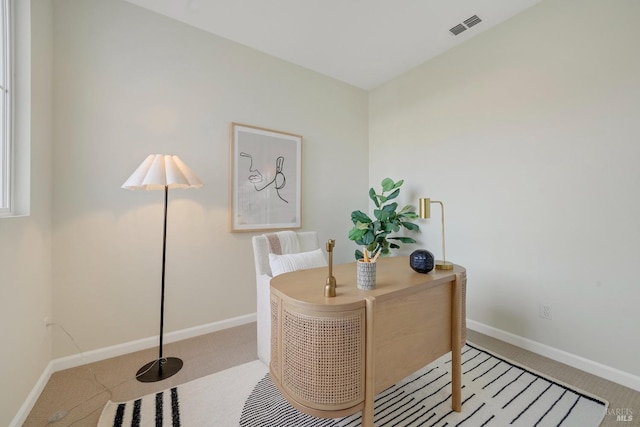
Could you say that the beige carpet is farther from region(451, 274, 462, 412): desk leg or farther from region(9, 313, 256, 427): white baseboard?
region(451, 274, 462, 412): desk leg

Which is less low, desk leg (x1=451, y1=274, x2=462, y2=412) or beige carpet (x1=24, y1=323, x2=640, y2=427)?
desk leg (x1=451, y1=274, x2=462, y2=412)

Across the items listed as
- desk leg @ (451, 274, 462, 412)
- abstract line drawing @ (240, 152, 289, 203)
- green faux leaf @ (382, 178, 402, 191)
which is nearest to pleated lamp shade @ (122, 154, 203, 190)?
abstract line drawing @ (240, 152, 289, 203)

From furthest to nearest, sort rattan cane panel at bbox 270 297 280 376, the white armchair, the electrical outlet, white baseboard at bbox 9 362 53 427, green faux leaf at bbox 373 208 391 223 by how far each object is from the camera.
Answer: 1. green faux leaf at bbox 373 208 391 223
2. the electrical outlet
3. the white armchair
4. white baseboard at bbox 9 362 53 427
5. rattan cane panel at bbox 270 297 280 376

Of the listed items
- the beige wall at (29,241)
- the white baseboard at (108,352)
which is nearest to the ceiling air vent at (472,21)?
the beige wall at (29,241)

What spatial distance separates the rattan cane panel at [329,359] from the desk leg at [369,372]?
0.9 inches

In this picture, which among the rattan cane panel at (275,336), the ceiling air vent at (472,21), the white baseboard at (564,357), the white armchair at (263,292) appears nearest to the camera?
the rattan cane panel at (275,336)

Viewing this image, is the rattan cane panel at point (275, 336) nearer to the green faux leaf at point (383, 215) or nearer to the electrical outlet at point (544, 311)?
the green faux leaf at point (383, 215)

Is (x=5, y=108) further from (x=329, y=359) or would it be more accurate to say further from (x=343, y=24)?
(x=343, y=24)

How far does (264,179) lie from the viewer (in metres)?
2.80

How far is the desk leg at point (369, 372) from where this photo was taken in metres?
1.14

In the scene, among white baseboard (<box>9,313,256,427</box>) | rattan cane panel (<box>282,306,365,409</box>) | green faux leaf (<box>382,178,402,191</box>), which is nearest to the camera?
rattan cane panel (<box>282,306,365,409</box>)

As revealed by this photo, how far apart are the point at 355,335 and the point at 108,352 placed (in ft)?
7.13

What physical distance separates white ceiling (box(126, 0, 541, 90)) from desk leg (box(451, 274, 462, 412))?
7.44 ft

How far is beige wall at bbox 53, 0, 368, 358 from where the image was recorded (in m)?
1.95
